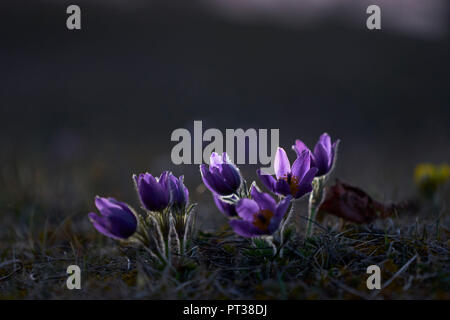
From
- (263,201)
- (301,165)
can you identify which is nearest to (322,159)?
(301,165)

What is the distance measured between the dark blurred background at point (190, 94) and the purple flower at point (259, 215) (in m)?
1.94

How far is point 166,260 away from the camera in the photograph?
5.93 feet

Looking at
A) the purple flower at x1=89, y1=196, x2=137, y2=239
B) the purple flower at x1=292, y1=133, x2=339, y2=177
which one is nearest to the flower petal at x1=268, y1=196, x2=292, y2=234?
the purple flower at x1=292, y1=133, x2=339, y2=177

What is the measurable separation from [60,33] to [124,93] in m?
3.40

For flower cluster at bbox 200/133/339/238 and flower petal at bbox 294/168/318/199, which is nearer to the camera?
flower cluster at bbox 200/133/339/238

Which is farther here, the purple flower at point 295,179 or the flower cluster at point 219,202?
the purple flower at point 295,179

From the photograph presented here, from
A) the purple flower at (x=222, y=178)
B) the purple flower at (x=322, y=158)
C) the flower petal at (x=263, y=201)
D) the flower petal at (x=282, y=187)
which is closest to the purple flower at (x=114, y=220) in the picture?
the purple flower at (x=222, y=178)

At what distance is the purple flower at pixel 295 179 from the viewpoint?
1.87m

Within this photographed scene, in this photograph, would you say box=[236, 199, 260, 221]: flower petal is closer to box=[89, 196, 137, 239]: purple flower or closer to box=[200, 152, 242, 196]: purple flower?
box=[200, 152, 242, 196]: purple flower

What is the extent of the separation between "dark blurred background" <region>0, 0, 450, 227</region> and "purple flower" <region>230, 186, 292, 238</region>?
1.94m

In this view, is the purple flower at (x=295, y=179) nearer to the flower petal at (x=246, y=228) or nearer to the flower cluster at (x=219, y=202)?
the flower cluster at (x=219, y=202)

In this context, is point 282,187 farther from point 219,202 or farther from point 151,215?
point 151,215

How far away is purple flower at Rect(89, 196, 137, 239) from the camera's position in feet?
5.59

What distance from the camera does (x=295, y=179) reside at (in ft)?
6.26
